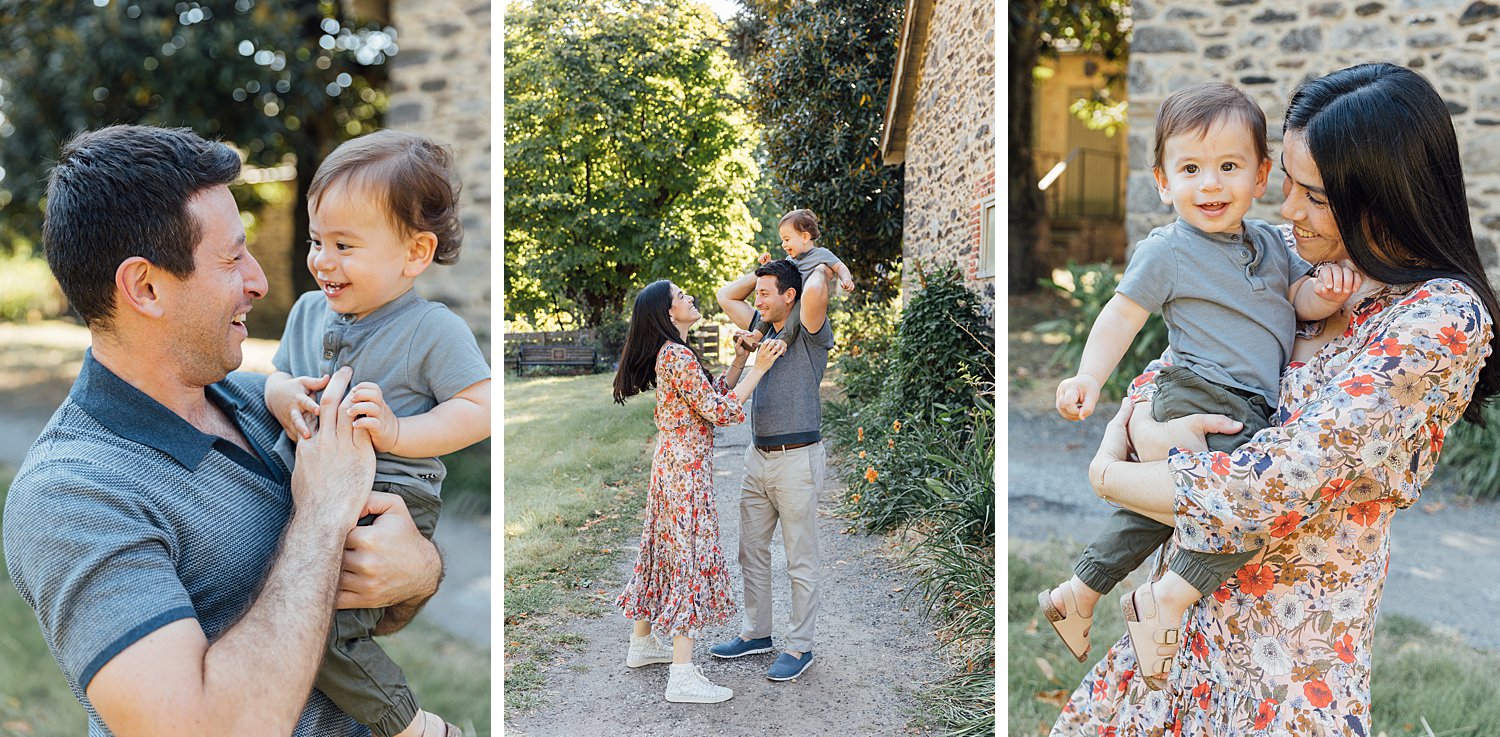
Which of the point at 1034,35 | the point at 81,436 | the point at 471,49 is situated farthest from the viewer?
the point at 1034,35

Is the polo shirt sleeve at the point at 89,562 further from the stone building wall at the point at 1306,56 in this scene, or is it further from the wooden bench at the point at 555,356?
the stone building wall at the point at 1306,56

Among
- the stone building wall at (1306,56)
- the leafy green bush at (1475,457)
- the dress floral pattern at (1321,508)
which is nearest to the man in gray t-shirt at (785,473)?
the dress floral pattern at (1321,508)

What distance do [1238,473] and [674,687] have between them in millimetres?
1908

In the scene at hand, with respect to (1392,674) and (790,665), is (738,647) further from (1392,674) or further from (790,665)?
(1392,674)

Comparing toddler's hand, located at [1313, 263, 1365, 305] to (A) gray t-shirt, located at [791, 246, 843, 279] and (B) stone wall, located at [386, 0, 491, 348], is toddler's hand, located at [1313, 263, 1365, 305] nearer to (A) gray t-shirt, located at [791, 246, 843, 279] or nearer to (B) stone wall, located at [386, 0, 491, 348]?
(A) gray t-shirt, located at [791, 246, 843, 279]

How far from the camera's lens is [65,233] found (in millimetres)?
1860

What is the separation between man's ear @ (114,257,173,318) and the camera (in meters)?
1.87

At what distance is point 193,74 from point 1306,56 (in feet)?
29.2

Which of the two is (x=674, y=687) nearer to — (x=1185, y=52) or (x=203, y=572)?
(x=203, y=572)

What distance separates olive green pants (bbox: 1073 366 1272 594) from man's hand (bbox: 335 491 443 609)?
155cm

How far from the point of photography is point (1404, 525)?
6633 millimetres

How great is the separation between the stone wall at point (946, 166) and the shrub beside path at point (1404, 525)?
2.74 meters

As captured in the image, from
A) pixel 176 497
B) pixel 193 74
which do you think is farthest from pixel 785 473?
pixel 193 74

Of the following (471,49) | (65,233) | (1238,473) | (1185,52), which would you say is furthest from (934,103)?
(1185,52)
